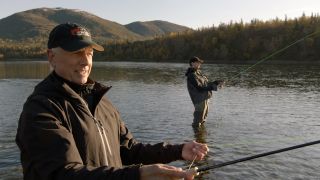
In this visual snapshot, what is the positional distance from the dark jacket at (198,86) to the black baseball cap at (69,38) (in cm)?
1014

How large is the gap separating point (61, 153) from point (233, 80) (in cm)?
3568

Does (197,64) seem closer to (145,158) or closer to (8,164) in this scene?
(8,164)

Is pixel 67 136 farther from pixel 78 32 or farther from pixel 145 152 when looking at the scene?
pixel 145 152

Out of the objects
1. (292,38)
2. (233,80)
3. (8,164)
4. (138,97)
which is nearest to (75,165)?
(8,164)

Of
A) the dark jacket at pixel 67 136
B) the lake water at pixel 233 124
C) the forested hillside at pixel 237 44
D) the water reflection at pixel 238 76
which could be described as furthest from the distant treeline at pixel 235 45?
the dark jacket at pixel 67 136

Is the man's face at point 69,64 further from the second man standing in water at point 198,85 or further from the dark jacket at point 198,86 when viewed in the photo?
the dark jacket at point 198,86

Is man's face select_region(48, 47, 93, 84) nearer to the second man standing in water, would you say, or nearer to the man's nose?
the man's nose

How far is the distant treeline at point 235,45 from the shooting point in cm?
7388

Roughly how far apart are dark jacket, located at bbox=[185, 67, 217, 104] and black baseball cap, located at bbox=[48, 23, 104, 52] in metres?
10.1

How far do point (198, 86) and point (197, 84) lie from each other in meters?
0.08

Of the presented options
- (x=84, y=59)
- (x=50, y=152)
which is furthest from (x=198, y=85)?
(x=50, y=152)

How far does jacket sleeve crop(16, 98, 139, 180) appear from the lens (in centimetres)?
222

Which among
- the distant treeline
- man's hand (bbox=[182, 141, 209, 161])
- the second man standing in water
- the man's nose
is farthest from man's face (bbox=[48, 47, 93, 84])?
the distant treeline

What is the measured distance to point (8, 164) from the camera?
10352mm
